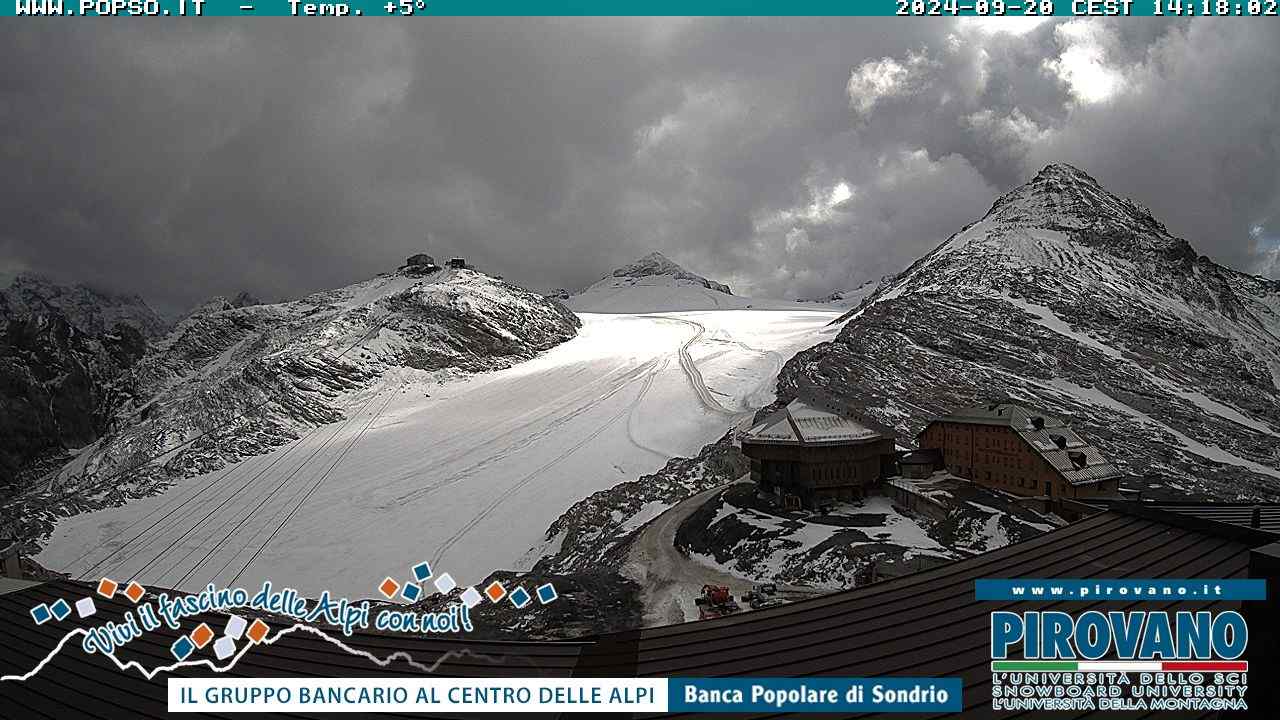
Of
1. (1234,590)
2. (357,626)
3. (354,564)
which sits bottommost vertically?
(354,564)

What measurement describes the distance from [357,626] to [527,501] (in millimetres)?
42214

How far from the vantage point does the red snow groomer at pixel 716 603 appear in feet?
75.3

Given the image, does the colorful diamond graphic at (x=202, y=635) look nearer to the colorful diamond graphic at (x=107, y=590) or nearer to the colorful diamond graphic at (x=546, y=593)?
the colorful diamond graphic at (x=107, y=590)

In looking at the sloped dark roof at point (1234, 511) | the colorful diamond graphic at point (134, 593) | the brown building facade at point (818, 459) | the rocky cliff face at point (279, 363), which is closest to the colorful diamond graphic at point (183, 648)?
the colorful diamond graphic at point (134, 593)

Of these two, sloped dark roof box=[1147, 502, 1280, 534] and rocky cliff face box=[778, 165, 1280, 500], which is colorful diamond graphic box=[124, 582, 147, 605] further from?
rocky cliff face box=[778, 165, 1280, 500]

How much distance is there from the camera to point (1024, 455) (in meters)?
33.4

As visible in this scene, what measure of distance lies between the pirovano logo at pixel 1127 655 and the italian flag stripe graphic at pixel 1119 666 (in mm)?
12

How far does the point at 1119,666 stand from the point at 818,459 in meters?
26.8

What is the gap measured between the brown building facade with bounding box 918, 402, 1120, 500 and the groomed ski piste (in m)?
25.8

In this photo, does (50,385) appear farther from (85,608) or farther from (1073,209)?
(1073,209)

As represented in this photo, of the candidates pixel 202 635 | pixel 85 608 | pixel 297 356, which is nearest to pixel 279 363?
pixel 297 356

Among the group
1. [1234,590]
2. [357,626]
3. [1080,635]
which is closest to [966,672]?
[1080,635]

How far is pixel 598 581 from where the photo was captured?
27672 mm

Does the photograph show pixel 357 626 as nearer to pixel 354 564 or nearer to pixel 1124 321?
pixel 354 564
